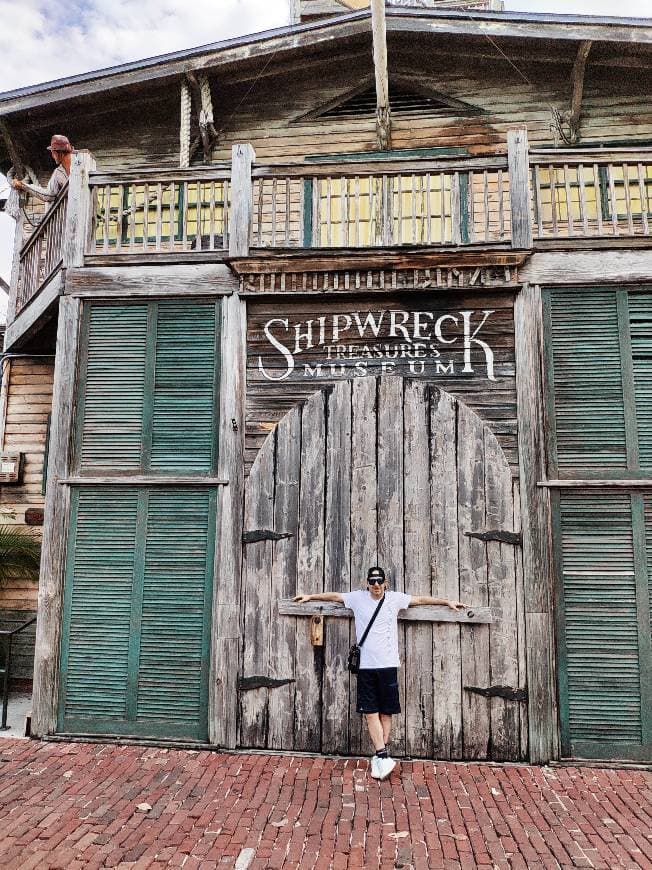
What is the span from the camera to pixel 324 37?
878cm

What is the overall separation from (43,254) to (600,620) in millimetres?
7866

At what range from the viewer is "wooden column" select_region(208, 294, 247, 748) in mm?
6125

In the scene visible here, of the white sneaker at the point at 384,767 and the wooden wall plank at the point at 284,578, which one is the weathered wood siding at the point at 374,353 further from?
the white sneaker at the point at 384,767

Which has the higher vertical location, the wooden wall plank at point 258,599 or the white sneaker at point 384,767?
the wooden wall plank at point 258,599

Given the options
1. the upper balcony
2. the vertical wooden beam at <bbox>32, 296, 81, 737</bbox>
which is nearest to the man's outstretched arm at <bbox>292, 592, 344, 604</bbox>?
the vertical wooden beam at <bbox>32, 296, 81, 737</bbox>

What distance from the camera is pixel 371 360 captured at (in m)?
6.59

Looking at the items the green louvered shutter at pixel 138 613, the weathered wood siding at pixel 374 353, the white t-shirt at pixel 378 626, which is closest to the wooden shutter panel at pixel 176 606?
the green louvered shutter at pixel 138 613

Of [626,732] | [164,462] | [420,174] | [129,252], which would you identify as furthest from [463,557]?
[129,252]

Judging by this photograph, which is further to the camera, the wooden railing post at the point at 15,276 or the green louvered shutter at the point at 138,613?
the wooden railing post at the point at 15,276

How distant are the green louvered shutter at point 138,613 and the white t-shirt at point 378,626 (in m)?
1.54

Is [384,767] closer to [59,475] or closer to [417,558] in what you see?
[417,558]

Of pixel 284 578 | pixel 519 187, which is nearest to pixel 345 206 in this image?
pixel 519 187

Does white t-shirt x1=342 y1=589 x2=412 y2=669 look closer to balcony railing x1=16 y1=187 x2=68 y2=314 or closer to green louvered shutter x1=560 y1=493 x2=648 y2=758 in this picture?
green louvered shutter x1=560 y1=493 x2=648 y2=758

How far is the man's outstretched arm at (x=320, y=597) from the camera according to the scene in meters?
6.03
